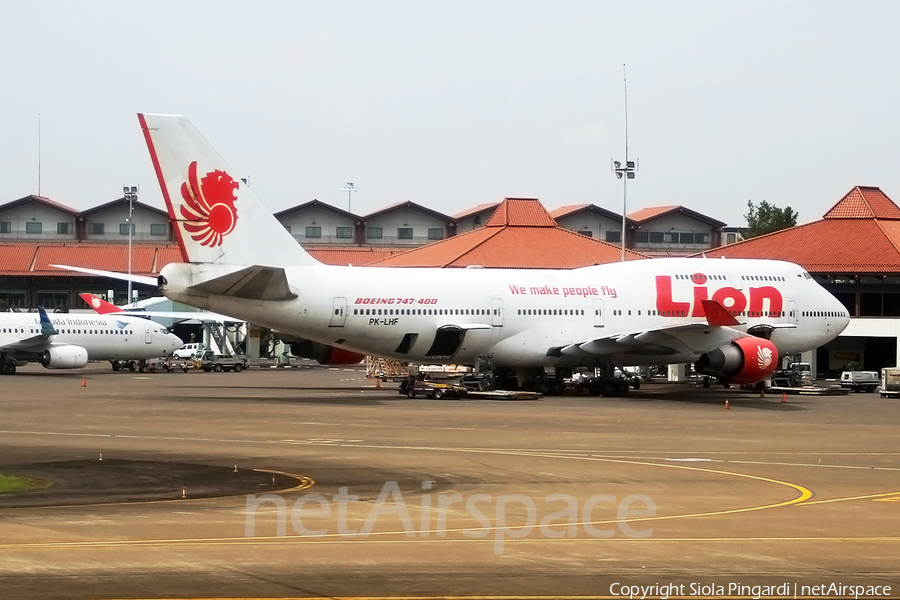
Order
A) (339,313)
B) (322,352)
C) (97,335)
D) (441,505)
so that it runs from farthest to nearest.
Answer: (97,335)
(322,352)
(339,313)
(441,505)

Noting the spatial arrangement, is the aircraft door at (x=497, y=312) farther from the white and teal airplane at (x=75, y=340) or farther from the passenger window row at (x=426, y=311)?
the white and teal airplane at (x=75, y=340)

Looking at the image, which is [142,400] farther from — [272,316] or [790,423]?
[790,423]

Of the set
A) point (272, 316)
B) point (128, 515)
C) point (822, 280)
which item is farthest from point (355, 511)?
point (822, 280)

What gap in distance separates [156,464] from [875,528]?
1252 centimetres

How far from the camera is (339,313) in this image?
4403 cm

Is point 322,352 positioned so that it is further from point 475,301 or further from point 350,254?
point 350,254

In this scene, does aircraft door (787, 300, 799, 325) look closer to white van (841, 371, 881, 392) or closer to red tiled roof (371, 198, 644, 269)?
white van (841, 371, 881, 392)

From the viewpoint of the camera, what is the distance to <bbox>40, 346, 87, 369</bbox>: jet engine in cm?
6869

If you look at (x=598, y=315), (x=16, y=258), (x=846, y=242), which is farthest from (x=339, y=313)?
(x=16, y=258)

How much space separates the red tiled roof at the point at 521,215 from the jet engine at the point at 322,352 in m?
51.0

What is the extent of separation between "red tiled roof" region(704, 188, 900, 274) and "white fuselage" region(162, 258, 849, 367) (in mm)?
21352

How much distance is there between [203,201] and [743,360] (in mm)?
20214

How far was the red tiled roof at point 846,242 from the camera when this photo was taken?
73.8 meters

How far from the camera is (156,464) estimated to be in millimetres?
22516
